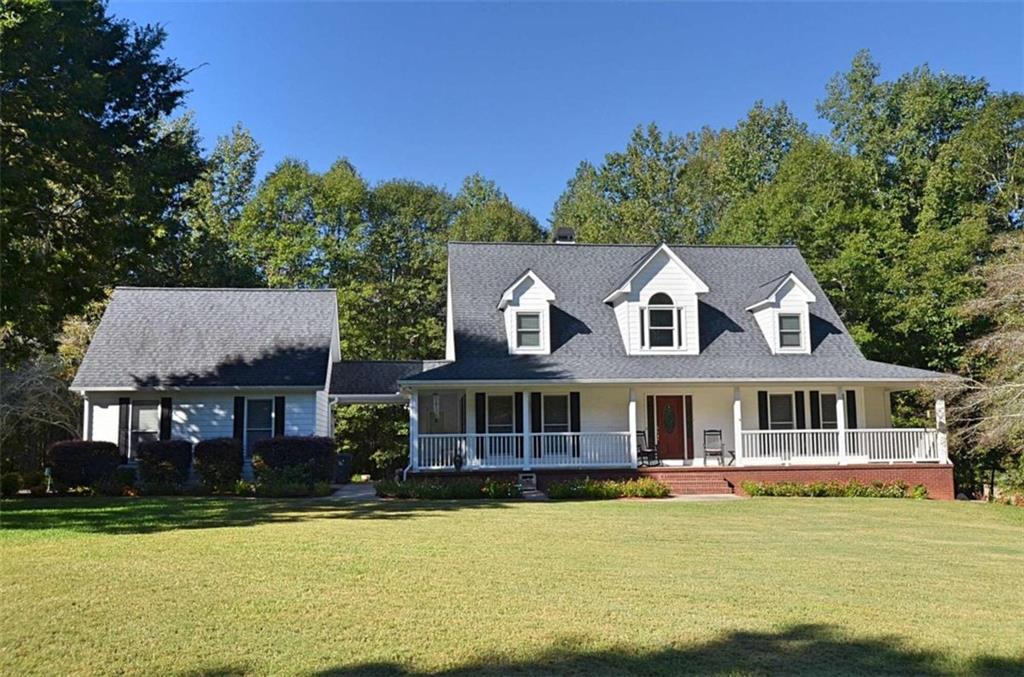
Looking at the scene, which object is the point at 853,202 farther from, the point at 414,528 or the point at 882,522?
the point at 414,528

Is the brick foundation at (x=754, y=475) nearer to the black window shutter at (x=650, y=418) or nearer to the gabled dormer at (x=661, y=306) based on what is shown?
the black window shutter at (x=650, y=418)

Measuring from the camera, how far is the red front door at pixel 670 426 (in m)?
24.1

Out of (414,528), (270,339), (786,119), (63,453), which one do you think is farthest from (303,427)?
(786,119)

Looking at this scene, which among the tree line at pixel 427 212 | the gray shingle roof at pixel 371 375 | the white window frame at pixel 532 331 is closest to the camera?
the tree line at pixel 427 212

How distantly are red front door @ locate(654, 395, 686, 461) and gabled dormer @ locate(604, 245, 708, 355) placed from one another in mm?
1425

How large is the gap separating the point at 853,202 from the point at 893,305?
6781mm

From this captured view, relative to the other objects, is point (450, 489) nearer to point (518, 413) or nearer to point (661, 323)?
point (518, 413)

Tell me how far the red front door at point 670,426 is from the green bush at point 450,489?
5.39 meters

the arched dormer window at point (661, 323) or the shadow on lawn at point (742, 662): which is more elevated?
the arched dormer window at point (661, 323)

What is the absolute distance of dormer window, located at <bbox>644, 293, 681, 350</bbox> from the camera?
79.0 ft

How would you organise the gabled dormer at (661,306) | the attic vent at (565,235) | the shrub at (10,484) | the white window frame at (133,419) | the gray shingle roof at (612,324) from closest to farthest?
the shrub at (10,484), the gray shingle roof at (612,324), the white window frame at (133,419), the gabled dormer at (661,306), the attic vent at (565,235)

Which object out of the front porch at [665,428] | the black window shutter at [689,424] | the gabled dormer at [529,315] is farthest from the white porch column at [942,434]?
the gabled dormer at [529,315]

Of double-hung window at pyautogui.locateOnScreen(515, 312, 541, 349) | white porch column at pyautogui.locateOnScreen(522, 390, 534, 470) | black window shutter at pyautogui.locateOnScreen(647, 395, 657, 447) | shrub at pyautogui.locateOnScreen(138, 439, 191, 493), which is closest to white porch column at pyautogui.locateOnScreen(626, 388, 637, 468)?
black window shutter at pyautogui.locateOnScreen(647, 395, 657, 447)

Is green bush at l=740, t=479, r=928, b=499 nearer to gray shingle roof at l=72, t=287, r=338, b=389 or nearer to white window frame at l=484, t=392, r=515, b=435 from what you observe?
white window frame at l=484, t=392, r=515, b=435
